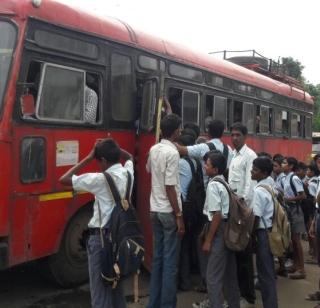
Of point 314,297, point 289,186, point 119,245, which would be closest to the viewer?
point 119,245

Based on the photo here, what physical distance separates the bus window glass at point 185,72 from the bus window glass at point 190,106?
0.25 metres

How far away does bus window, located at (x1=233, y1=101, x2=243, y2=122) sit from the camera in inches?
365

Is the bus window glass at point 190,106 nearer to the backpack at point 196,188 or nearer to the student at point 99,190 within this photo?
the backpack at point 196,188

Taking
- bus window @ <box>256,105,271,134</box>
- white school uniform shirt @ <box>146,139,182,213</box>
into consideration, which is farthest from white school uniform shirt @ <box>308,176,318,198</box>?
white school uniform shirt @ <box>146,139,182,213</box>

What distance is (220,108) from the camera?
338 inches

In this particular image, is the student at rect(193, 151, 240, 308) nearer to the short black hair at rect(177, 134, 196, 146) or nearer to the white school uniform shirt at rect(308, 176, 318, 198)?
the short black hair at rect(177, 134, 196, 146)

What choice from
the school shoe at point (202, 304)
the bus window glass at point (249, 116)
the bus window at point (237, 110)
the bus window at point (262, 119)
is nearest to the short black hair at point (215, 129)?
the school shoe at point (202, 304)

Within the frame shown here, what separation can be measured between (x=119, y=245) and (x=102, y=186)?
439mm

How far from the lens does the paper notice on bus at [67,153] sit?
505 centimetres

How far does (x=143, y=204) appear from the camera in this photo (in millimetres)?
5801

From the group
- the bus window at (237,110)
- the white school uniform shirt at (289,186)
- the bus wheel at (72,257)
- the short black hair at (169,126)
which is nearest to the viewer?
the short black hair at (169,126)

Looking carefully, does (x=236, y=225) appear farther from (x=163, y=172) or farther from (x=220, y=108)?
(x=220, y=108)

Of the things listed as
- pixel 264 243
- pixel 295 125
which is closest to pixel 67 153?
pixel 264 243

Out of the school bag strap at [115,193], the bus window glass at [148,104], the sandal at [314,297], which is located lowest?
the sandal at [314,297]
